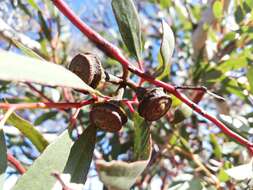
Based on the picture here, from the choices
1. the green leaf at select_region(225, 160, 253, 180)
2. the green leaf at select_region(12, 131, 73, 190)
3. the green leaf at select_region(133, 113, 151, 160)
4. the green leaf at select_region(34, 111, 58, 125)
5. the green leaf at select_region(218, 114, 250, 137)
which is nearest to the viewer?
the green leaf at select_region(12, 131, 73, 190)

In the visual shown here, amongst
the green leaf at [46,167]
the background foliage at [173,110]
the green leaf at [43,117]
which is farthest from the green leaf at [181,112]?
the green leaf at [43,117]

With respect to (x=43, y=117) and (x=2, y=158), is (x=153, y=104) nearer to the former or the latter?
(x=2, y=158)

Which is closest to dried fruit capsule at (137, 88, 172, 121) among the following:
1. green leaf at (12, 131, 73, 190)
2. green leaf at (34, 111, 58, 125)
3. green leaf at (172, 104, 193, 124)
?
green leaf at (12, 131, 73, 190)

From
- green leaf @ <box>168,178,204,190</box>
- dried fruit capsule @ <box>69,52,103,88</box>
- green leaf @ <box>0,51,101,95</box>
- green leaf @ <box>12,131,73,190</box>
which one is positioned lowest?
green leaf @ <box>168,178,204,190</box>

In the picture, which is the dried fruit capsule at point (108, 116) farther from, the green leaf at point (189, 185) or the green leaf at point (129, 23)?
the green leaf at point (189, 185)

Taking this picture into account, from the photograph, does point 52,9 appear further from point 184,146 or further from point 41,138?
Result: point 41,138

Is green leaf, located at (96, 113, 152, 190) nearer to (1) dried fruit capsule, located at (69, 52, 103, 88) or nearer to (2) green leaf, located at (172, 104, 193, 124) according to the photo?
(1) dried fruit capsule, located at (69, 52, 103, 88)
